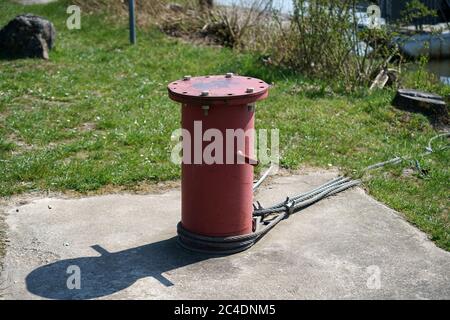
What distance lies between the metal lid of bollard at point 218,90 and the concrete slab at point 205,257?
44.1 inches

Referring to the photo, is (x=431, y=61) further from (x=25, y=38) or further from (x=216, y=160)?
(x=216, y=160)

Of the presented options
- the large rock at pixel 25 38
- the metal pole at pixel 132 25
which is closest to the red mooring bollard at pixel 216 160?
the large rock at pixel 25 38

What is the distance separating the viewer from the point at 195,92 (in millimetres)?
4996

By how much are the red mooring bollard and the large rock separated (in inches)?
257

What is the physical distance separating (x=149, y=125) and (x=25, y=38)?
3.86 metres

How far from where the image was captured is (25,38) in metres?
11.2

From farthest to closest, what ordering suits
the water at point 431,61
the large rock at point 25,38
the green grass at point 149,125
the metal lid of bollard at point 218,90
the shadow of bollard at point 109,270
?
the water at point 431,61 < the large rock at point 25,38 < the green grass at point 149,125 < the metal lid of bollard at point 218,90 < the shadow of bollard at point 109,270

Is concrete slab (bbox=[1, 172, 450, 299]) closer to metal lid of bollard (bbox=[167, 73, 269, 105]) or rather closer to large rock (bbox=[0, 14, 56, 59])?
metal lid of bollard (bbox=[167, 73, 269, 105])

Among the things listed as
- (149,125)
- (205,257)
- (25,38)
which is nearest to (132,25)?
(25,38)

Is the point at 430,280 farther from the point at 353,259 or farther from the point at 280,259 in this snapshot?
the point at 280,259

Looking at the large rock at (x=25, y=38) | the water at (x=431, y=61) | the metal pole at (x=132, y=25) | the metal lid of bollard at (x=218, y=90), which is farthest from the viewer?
the water at (x=431, y=61)

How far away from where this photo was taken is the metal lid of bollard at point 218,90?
193 inches

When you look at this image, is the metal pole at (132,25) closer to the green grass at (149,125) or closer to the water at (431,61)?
the green grass at (149,125)

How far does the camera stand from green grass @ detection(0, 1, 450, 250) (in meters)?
6.73
